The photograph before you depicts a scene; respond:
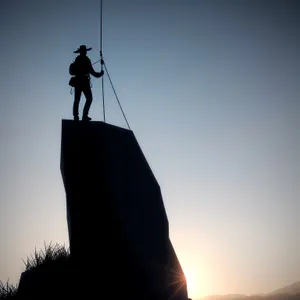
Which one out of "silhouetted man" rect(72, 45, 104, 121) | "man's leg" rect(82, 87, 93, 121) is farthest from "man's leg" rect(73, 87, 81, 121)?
"man's leg" rect(82, 87, 93, 121)

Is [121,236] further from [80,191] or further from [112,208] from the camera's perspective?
[80,191]

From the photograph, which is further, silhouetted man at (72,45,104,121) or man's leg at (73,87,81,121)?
silhouetted man at (72,45,104,121)

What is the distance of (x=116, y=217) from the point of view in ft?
14.9

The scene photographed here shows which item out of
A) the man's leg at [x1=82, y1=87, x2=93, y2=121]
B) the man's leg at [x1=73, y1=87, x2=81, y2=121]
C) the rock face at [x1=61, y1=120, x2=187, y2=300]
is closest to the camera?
the rock face at [x1=61, y1=120, x2=187, y2=300]

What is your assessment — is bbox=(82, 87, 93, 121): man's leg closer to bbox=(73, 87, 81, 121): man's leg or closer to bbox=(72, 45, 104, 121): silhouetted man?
bbox=(72, 45, 104, 121): silhouetted man

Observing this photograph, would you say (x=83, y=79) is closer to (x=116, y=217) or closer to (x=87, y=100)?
(x=87, y=100)

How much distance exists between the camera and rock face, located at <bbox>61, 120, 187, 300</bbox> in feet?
13.8

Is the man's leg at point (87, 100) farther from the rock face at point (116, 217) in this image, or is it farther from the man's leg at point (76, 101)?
the rock face at point (116, 217)

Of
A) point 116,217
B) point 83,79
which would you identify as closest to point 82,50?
point 83,79

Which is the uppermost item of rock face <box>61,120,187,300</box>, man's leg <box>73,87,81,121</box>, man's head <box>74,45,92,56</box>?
man's head <box>74,45,92,56</box>

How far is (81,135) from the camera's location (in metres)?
5.12

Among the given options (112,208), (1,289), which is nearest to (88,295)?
(112,208)

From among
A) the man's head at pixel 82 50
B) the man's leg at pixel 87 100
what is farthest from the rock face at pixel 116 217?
the man's head at pixel 82 50

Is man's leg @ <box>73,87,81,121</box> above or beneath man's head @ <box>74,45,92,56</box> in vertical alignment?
beneath
